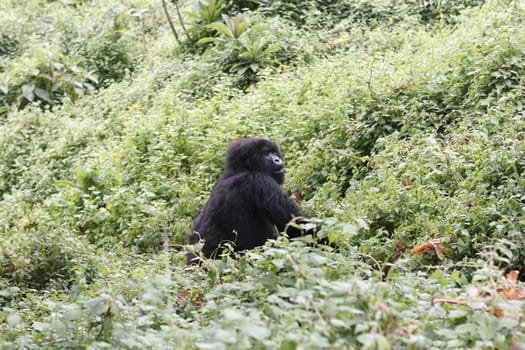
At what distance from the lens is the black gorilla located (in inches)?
226

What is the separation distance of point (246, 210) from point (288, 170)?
1.62 metres

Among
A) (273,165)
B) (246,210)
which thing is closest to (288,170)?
(273,165)

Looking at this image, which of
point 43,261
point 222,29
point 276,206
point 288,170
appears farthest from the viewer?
Answer: point 222,29

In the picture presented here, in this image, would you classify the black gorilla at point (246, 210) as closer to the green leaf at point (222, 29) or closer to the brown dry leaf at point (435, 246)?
the brown dry leaf at point (435, 246)

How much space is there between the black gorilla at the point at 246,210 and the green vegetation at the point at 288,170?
0.35 metres

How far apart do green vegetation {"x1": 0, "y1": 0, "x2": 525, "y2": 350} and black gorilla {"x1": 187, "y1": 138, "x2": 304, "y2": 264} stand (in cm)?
35

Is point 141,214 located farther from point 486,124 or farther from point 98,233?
point 486,124

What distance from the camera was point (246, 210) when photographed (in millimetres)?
5793

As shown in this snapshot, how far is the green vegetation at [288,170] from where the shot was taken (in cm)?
323

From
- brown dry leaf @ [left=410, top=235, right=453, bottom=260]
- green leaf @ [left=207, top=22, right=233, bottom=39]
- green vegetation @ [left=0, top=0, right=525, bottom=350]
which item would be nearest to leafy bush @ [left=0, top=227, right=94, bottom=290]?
green vegetation @ [left=0, top=0, right=525, bottom=350]

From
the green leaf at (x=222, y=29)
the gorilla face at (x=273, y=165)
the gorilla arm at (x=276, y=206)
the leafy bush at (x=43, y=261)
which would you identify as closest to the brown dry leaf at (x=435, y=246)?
the gorilla arm at (x=276, y=206)

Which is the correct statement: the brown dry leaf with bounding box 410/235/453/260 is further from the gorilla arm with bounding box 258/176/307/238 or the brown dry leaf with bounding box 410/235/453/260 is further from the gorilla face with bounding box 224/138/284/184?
the gorilla face with bounding box 224/138/284/184

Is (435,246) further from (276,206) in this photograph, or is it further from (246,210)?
(246,210)

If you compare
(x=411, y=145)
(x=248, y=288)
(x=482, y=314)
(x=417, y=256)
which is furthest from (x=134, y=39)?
(x=482, y=314)
